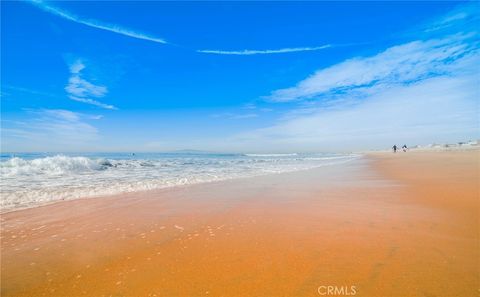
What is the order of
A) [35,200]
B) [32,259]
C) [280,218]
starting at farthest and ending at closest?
[35,200], [280,218], [32,259]

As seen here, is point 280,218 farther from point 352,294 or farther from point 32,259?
point 32,259

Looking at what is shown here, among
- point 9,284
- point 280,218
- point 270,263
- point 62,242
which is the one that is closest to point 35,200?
point 62,242

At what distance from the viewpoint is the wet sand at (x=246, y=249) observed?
8.45ft

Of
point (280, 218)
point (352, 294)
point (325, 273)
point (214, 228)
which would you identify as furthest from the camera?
point (280, 218)

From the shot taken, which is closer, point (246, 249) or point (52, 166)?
point (246, 249)

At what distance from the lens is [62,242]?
391cm

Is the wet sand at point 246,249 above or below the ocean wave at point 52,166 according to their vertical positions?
below

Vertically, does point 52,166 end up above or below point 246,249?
above

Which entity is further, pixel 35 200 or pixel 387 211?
pixel 35 200

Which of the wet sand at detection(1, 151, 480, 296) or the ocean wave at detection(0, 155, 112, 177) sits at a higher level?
the ocean wave at detection(0, 155, 112, 177)

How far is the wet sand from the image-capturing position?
2576mm

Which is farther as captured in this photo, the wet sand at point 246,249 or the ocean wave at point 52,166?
the ocean wave at point 52,166

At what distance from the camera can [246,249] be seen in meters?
3.47

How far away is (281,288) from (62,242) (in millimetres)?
3416
